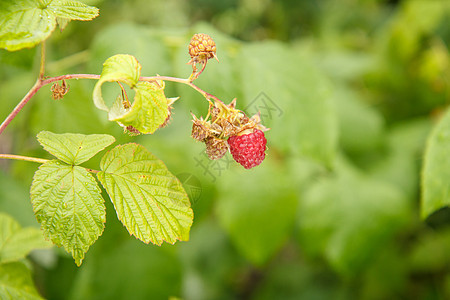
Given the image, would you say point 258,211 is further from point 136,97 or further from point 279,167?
point 136,97

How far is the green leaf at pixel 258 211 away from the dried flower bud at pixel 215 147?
578 millimetres

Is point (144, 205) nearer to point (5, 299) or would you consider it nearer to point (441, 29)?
point (5, 299)

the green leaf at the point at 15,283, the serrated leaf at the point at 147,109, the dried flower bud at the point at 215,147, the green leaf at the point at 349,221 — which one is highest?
the serrated leaf at the point at 147,109

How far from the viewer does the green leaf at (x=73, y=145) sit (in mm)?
413

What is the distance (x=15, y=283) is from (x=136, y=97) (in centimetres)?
32

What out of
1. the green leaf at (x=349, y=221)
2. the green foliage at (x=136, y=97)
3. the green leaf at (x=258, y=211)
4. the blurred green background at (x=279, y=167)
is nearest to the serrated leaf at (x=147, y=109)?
the green foliage at (x=136, y=97)

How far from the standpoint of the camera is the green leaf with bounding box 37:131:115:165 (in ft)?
1.36

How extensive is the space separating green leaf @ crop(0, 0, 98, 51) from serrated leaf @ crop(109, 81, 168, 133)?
10 cm

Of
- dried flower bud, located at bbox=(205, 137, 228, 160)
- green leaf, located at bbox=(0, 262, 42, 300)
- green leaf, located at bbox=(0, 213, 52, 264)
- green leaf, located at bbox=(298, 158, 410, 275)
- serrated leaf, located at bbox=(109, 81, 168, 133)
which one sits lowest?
green leaf, located at bbox=(298, 158, 410, 275)

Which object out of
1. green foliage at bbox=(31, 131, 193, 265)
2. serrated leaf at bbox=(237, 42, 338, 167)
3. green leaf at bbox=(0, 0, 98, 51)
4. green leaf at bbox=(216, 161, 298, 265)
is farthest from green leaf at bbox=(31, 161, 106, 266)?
green leaf at bbox=(216, 161, 298, 265)

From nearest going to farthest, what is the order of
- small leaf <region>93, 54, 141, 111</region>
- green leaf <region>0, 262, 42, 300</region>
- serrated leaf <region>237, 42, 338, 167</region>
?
small leaf <region>93, 54, 141, 111</region> < green leaf <region>0, 262, 42, 300</region> < serrated leaf <region>237, 42, 338, 167</region>

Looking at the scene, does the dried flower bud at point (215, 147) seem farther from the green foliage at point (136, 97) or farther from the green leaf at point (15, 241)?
the green leaf at point (15, 241)

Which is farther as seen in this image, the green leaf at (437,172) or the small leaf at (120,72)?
the green leaf at (437,172)

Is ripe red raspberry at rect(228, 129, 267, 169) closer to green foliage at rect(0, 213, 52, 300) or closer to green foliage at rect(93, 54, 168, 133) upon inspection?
green foliage at rect(93, 54, 168, 133)
